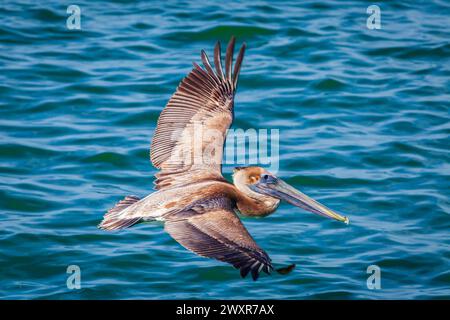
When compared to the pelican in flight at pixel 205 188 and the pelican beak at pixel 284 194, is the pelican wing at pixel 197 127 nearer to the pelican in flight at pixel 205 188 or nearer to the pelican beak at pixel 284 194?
the pelican in flight at pixel 205 188

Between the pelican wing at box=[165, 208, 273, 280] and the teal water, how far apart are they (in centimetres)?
140

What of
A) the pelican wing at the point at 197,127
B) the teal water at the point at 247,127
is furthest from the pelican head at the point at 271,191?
the teal water at the point at 247,127

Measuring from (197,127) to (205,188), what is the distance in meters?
1.04

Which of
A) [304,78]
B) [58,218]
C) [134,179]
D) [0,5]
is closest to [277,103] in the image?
[304,78]

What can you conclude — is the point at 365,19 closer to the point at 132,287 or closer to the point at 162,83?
the point at 162,83

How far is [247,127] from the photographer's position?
1163 centimetres

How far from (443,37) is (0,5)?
703 centimetres

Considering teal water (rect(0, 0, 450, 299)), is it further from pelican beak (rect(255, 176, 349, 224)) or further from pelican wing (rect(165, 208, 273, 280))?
pelican wing (rect(165, 208, 273, 280))

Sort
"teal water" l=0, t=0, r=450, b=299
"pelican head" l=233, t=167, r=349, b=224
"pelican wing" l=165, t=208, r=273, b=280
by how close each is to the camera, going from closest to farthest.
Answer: "pelican wing" l=165, t=208, r=273, b=280, "pelican head" l=233, t=167, r=349, b=224, "teal water" l=0, t=0, r=450, b=299

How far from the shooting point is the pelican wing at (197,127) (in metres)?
8.44

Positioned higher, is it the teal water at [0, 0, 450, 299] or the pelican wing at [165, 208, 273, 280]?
the teal water at [0, 0, 450, 299]

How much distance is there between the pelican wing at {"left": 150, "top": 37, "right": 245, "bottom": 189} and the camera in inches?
332

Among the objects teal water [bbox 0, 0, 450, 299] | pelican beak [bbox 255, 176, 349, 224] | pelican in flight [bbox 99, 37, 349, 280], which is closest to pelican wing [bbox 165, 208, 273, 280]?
pelican in flight [bbox 99, 37, 349, 280]

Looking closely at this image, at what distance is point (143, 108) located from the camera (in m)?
12.0
